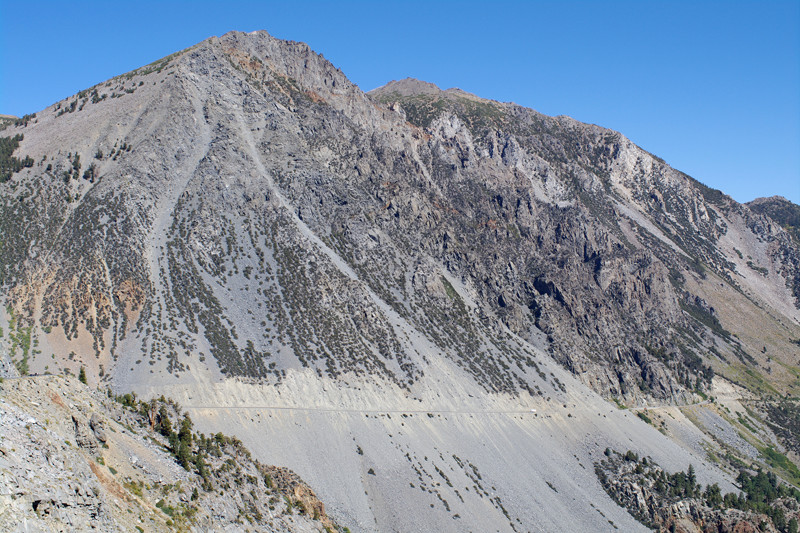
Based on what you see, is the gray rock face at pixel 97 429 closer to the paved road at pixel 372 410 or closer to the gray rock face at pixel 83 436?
the gray rock face at pixel 83 436

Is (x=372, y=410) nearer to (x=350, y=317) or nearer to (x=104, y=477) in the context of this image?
(x=350, y=317)

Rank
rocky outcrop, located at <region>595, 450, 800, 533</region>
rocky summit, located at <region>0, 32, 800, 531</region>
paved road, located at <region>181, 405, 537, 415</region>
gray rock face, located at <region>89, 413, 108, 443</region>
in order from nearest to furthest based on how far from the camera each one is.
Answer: gray rock face, located at <region>89, 413, 108, 443</region>
rocky summit, located at <region>0, 32, 800, 531</region>
paved road, located at <region>181, 405, 537, 415</region>
rocky outcrop, located at <region>595, 450, 800, 533</region>

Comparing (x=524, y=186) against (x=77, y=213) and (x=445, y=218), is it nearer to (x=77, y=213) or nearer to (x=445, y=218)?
(x=445, y=218)

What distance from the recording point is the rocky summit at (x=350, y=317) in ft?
234

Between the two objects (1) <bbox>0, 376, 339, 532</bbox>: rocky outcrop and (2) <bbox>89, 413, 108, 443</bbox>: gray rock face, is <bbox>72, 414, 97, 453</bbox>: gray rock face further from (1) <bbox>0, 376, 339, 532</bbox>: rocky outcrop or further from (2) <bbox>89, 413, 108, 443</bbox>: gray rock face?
(2) <bbox>89, 413, 108, 443</bbox>: gray rock face

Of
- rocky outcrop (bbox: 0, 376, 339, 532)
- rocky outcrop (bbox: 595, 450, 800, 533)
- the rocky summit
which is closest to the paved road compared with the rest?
the rocky summit

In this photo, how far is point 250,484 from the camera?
141 ft

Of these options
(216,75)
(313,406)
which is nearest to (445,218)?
(216,75)

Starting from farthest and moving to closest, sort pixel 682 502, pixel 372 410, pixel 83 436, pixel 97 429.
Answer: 1. pixel 682 502
2. pixel 372 410
3. pixel 97 429
4. pixel 83 436

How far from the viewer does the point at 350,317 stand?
328 ft

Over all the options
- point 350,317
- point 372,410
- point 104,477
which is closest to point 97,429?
point 104,477

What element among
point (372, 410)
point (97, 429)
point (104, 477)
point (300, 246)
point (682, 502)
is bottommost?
point (682, 502)

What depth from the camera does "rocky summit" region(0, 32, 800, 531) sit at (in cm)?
7131

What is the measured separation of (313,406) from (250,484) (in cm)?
3670
